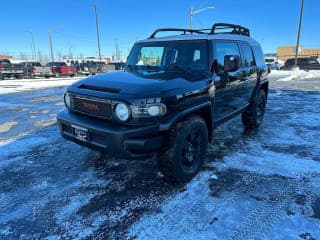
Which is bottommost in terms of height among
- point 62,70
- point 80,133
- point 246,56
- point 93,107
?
point 80,133

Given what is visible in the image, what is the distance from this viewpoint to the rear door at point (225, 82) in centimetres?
410

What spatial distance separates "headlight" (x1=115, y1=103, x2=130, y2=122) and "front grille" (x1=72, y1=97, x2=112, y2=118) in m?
0.12

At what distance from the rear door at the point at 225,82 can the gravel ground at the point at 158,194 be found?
71 centimetres

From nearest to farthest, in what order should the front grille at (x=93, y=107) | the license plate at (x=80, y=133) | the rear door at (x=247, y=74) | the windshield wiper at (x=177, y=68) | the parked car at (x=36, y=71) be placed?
1. the front grille at (x=93, y=107)
2. the license plate at (x=80, y=133)
3. the windshield wiper at (x=177, y=68)
4. the rear door at (x=247, y=74)
5. the parked car at (x=36, y=71)

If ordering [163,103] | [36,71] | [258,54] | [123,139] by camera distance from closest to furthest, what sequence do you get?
[123,139], [163,103], [258,54], [36,71]

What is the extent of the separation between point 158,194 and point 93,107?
131 centimetres

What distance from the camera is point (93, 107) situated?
335 centimetres

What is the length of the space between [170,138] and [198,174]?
0.88 metres

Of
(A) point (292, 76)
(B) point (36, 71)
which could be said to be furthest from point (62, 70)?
(A) point (292, 76)

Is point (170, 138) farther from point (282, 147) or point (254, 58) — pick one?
point (254, 58)

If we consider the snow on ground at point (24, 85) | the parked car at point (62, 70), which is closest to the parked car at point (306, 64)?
the parked car at point (62, 70)

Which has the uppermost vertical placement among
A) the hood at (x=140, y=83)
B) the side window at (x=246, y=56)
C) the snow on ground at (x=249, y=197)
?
the side window at (x=246, y=56)

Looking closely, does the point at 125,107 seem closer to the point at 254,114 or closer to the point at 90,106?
the point at 90,106

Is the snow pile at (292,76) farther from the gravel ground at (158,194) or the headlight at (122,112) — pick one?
the headlight at (122,112)
